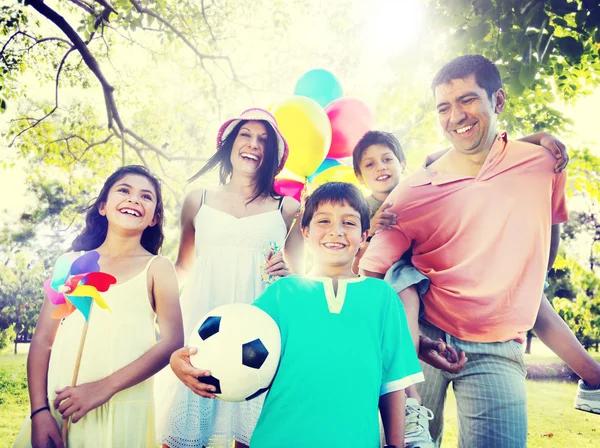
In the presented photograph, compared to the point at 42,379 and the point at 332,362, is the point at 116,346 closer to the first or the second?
the point at 42,379

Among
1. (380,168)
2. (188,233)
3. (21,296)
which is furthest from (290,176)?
(21,296)

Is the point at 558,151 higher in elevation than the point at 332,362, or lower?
higher

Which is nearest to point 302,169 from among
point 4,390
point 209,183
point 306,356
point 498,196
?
point 498,196

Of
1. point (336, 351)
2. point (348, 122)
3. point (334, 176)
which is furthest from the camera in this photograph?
point (348, 122)

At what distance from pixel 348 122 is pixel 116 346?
2.20 metres

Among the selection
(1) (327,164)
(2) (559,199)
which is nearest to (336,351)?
(2) (559,199)

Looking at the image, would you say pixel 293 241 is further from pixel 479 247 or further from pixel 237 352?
pixel 237 352

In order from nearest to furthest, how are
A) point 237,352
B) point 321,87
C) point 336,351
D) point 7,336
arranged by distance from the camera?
point 237,352 → point 336,351 → point 321,87 → point 7,336

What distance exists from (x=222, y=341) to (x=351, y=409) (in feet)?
1.63

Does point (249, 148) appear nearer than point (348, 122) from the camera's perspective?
Yes

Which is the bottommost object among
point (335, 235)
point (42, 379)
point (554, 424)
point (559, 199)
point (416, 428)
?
point (554, 424)

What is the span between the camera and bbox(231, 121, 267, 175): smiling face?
267cm

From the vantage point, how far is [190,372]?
162 centimetres

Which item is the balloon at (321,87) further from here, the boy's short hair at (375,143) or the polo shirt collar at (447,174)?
the polo shirt collar at (447,174)
